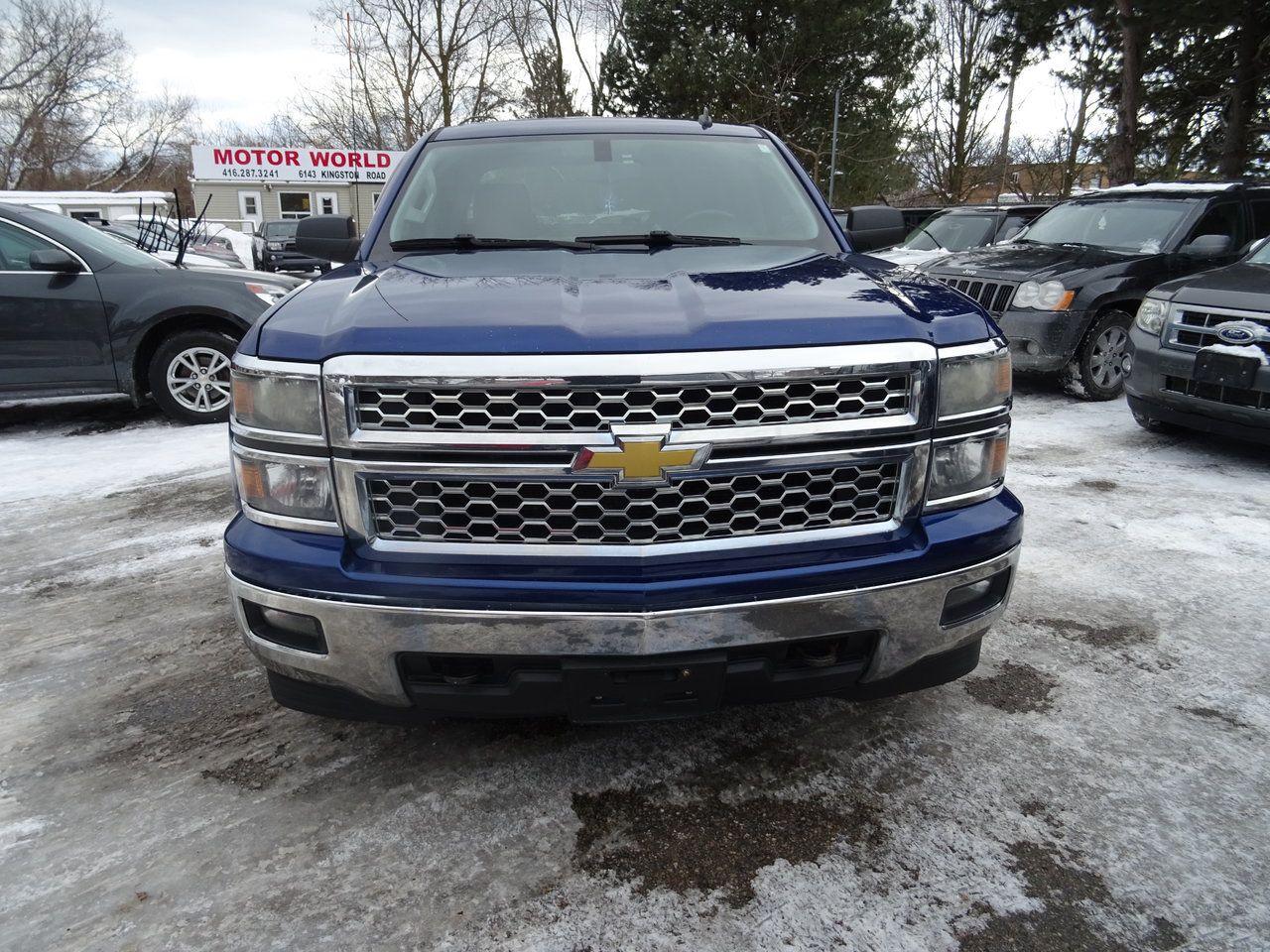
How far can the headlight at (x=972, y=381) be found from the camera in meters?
2.10

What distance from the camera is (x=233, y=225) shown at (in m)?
35.2

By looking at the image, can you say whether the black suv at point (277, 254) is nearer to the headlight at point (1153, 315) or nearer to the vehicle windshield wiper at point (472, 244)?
the headlight at point (1153, 315)

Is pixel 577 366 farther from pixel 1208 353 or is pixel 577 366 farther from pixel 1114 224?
pixel 1114 224

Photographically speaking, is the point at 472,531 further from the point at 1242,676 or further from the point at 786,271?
the point at 1242,676

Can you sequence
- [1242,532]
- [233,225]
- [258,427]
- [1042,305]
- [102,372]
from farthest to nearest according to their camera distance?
1. [233,225]
2. [1042,305]
3. [102,372]
4. [1242,532]
5. [258,427]

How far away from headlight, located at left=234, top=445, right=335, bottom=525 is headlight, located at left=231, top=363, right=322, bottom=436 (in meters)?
0.07

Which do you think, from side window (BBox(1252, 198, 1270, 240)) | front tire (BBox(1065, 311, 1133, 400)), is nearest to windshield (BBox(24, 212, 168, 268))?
front tire (BBox(1065, 311, 1133, 400))

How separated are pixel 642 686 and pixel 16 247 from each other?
6.48m

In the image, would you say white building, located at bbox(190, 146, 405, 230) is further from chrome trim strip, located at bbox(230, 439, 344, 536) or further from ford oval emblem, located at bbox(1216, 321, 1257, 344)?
chrome trim strip, located at bbox(230, 439, 344, 536)

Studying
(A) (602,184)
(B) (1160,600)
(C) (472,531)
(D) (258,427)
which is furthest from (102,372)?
(B) (1160,600)

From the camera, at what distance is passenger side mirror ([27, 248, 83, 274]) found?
6230 mm

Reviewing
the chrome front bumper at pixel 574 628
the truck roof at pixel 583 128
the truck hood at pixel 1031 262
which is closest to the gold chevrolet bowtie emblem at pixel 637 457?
the chrome front bumper at pixel 574 628

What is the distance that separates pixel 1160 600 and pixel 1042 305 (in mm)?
4318

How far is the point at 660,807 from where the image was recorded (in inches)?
89.7
